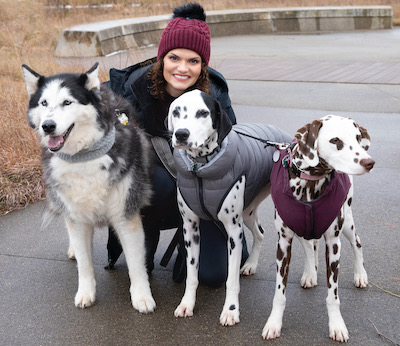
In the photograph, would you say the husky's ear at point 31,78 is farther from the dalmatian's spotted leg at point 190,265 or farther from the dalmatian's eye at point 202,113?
the dalmatian's spotted leg at point 190,265

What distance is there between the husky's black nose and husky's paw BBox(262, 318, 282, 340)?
163cm

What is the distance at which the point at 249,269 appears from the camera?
11.8ft

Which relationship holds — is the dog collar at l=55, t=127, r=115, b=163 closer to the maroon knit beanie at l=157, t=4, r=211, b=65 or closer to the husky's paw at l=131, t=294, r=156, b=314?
the maroon knit beanie at l=157, t=4, r=211, b=65

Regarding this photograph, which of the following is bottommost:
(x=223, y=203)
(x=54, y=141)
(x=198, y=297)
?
(x=198, y=297)

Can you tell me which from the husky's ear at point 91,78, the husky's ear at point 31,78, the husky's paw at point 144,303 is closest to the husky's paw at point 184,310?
the husky's paw at point 144,303

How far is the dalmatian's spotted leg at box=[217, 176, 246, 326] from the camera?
A: 116 inches

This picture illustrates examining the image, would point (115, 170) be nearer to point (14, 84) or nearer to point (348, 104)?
point (14, 84)

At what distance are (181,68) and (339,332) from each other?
193cm

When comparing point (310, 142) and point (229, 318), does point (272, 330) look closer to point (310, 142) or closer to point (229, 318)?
point (229, 318)

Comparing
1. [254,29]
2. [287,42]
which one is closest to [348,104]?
[287,42]

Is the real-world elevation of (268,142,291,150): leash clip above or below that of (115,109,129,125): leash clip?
below

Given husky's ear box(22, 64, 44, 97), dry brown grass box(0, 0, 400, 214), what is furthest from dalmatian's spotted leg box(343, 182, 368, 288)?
dry brown grass box(0, 0, 400, 214)

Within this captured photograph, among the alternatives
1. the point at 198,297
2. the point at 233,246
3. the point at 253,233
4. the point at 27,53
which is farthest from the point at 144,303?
the point at 27,53

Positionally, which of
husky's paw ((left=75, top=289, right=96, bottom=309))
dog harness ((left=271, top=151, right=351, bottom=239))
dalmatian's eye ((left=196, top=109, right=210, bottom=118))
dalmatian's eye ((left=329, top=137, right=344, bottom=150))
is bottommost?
husky's paw ((left=75, top=289, right=96, bottom=309))
